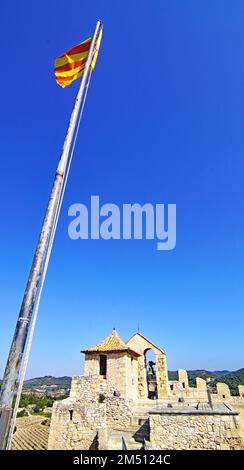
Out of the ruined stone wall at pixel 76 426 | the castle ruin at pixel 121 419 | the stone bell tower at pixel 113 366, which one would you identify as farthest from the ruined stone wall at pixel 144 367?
the ruined stone wall at pixel 76 426

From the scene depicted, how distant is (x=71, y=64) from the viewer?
4.95 metres

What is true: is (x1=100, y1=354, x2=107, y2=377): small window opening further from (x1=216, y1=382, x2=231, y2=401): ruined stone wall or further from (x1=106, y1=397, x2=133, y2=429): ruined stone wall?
(x1=216, y1=382, x2=231, y2=401): ruined stone wall

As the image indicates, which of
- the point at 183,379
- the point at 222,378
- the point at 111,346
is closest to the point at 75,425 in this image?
the point at 111,346

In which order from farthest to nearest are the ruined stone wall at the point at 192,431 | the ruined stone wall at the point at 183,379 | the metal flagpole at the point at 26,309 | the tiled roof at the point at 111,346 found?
the ruined stone wall at the point at 183,379 < the tiled roof at the point at 111,346 < the ruined stone wall at the point at 192,431 < the metal flagpole at the point at 26,309

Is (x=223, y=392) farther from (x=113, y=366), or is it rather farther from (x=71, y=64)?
(x=71, y=64)

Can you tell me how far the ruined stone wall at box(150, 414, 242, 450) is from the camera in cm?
848

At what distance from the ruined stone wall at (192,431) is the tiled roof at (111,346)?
6850 mm

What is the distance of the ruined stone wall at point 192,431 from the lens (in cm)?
848

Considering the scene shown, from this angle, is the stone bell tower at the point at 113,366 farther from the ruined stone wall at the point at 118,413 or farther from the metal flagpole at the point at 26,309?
the metal flagpole at the point at 26,309

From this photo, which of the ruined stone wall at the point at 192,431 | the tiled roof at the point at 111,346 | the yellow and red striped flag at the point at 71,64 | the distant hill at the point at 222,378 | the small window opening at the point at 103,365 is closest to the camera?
the yellow and red striped flag at the point at 71,64

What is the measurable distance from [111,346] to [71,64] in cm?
1581

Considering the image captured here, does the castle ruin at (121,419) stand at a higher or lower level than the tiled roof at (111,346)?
lower
